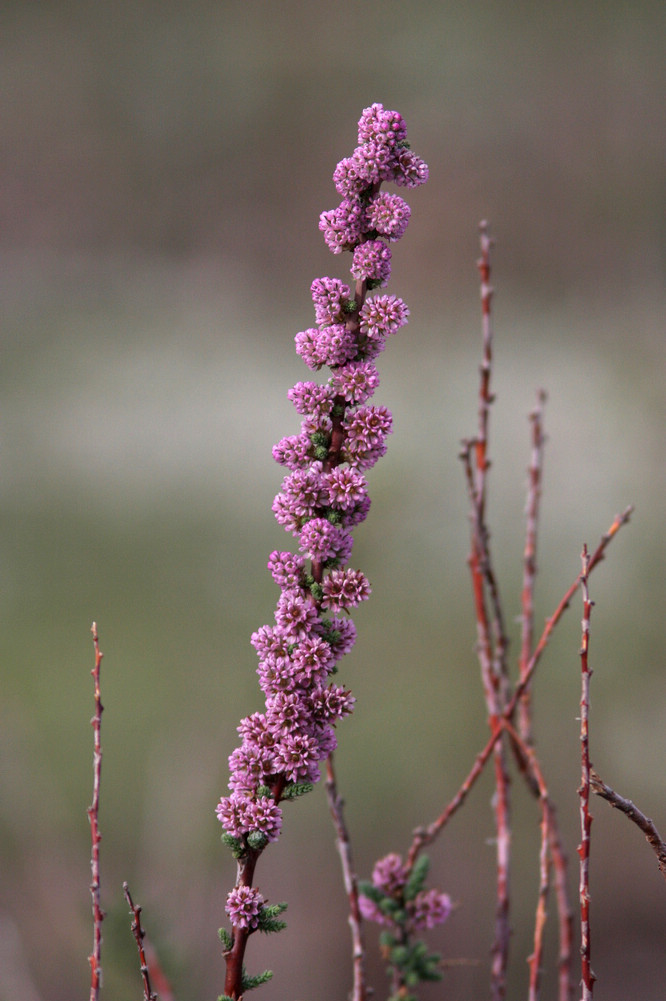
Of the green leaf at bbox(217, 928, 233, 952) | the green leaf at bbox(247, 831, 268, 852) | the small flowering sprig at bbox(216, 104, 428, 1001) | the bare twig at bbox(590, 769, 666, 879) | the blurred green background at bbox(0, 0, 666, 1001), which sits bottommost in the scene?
the green leaf at bbox(217, 928, 233, 952)

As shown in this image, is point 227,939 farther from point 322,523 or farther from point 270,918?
point 322,523

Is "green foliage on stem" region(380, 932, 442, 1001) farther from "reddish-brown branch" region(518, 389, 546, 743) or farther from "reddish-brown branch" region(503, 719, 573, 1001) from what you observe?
"reddish-brown branch" region(518, 389, 546, 743)

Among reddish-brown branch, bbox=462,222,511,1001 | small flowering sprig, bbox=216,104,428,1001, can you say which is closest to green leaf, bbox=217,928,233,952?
small flowering sprig, bbox=216,104,428,1001

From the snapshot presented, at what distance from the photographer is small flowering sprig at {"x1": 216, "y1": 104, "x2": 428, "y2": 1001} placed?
29 centimetres

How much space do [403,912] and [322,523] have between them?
0.12m

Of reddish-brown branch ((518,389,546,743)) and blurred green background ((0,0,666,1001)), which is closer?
reddish-brown branch ((518,389,546,743))

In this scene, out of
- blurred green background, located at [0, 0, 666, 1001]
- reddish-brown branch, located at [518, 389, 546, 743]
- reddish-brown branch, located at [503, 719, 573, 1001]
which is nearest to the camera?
reddish-brown branch, located at [503, 719, 573, 1001]

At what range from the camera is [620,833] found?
171 cm

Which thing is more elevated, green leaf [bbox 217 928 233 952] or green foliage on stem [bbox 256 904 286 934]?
green foliage on stem [bbox 256 904 286 934]

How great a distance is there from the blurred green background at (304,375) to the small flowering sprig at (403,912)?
4.20ft

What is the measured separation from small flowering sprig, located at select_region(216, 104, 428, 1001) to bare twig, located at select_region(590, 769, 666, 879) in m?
0.08

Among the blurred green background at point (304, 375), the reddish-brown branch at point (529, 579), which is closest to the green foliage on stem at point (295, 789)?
the reddish-brown branch at point (529, 579)

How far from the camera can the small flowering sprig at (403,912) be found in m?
0.28

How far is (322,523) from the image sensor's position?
293mm
